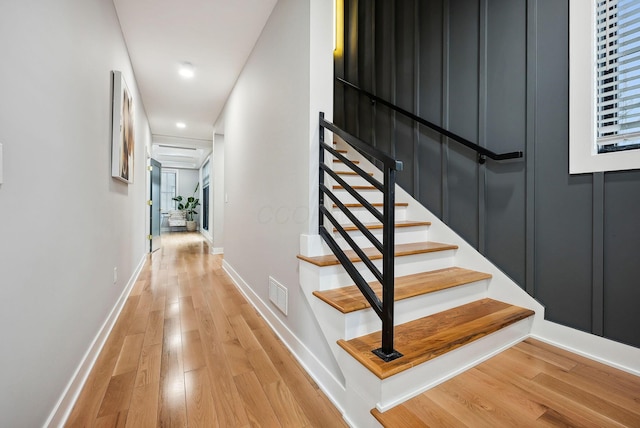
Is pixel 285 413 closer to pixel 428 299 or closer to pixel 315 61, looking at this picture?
pixel 428 299

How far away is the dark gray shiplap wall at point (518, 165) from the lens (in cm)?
135

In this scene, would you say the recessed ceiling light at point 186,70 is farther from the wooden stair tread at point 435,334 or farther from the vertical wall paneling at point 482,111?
the wooden stair tread at point 435,334

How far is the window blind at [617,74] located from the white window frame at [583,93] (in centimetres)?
3

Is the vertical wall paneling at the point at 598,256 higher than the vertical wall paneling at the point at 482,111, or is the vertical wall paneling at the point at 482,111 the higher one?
the vertical wall paneling at the point at 482,111

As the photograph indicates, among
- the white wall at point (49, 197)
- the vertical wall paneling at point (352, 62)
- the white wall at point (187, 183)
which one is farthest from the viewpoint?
the white wall at point (187, 183)

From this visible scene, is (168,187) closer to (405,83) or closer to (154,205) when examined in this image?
(154,205)

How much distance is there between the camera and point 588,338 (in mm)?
1408

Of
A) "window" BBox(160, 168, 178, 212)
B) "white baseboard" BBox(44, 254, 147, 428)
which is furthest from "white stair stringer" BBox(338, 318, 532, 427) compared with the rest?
"window" BBox(160, 168, 178, 212)

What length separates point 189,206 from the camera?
34.3 feet

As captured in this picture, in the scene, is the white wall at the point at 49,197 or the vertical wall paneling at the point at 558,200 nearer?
the white wall at the point at 49,197

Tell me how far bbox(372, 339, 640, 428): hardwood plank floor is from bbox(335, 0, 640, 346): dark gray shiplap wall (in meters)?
0.28

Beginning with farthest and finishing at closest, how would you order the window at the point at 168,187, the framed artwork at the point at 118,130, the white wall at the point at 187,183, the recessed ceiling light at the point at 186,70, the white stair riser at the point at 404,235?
the white wall at the point at 187,183 → the window at the point at 168,187 → the recessed ceiling light at the point at 186,70 → the framed artwork at the point at 118,130 → the white stair riser at the point at 404,235

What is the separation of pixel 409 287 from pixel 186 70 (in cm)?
352

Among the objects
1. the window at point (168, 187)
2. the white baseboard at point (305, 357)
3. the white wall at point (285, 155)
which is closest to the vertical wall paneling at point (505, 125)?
the white wall at point (285, 155)
